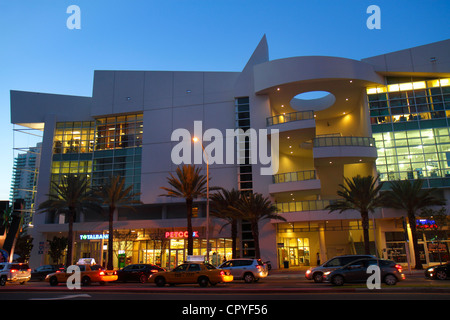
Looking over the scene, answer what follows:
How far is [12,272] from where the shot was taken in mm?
26094

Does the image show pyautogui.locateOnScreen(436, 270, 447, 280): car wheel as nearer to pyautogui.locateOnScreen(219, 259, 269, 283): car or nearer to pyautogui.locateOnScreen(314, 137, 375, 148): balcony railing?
pyautogui.locateOnScreen(219, 259, 269, 283): car

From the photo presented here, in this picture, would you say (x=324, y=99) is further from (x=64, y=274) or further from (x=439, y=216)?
(x=64, y=274)

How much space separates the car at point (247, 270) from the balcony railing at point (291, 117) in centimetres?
2165

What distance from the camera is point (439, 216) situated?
113 ft

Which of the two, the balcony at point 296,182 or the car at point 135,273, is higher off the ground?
the balcony at point 296,182

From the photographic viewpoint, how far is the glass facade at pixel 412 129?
40781 mm

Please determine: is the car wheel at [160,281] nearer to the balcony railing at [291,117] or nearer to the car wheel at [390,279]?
the car wheel at [390,279]

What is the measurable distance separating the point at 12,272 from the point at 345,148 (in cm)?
3375

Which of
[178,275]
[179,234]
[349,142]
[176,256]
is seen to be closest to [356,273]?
[178,275]

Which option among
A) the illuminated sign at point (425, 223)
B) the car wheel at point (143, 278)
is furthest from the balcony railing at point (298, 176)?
the car wheel at point (143, 278)

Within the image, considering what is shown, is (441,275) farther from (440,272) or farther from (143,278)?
(143,278)

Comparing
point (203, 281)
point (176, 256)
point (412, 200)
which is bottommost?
point (203, 281)
